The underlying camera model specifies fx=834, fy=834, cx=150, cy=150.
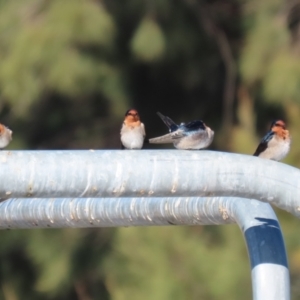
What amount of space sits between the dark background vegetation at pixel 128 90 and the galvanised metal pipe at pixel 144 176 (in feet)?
8.83

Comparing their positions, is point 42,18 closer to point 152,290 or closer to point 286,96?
point 286,96

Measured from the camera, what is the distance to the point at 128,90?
5.48 metres

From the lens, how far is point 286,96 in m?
4.86

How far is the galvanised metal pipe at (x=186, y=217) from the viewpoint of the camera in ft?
3.31

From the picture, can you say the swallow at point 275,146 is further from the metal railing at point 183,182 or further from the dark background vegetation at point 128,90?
the metal railing at point 183,182

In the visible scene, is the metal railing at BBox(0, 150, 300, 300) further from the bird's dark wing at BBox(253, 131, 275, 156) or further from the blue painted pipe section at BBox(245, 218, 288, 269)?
the bird's dark wing at BBox(253, 131, 275, 156)

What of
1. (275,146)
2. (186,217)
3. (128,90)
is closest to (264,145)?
(275,146)

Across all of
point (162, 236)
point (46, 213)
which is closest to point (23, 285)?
point (162, 236)

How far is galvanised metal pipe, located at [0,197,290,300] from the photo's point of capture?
1.01m

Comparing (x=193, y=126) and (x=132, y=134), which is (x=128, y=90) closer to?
(x=132, y=134)

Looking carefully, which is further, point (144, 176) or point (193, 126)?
point (193, 126)

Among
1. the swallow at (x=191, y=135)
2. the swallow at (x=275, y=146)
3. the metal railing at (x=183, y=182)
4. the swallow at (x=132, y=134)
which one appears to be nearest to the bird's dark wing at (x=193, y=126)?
the swallow at (x=191, y=135)

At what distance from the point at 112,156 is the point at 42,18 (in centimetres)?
400

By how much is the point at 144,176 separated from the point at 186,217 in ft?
0.82
